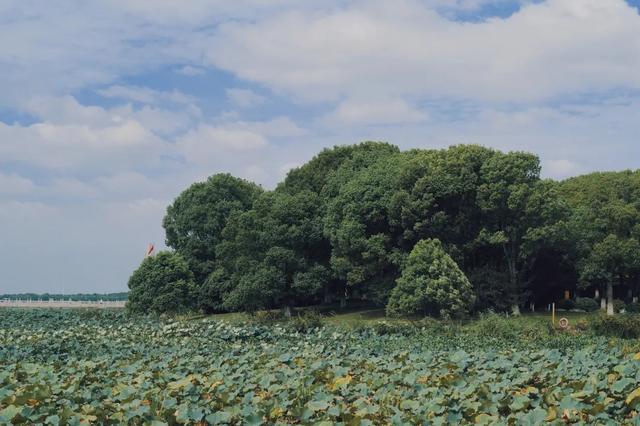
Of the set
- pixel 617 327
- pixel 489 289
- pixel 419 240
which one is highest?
pixel 419 240

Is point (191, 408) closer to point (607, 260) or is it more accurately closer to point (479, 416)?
point (479, 416)

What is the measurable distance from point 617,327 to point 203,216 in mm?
39476

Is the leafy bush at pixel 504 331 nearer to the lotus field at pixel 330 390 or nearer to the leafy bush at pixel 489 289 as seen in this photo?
the lotus field at pixel 330 390

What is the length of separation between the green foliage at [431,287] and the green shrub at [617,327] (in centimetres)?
1374

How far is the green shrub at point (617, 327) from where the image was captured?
29.3m

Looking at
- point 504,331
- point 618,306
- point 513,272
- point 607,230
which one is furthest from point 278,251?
point 504,331

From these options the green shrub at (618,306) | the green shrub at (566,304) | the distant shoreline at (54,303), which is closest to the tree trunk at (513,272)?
the green shrub at (566,304)

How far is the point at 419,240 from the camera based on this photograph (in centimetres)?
4803

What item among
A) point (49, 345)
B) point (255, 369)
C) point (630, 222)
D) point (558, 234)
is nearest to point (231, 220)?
point (558, 234)

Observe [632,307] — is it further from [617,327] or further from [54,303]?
[54,303]

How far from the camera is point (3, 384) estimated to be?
14.7 metres

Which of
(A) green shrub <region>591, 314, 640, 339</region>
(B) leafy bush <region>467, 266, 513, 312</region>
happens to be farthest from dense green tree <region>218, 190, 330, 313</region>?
(A) green shrub <region>591, 314, 640, 339</region>

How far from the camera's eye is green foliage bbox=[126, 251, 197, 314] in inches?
2224

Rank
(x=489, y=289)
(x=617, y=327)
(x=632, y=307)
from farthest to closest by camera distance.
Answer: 1. (x=632, y=307)
2. (x=489, y=289)
3. (x=617, y=327)
